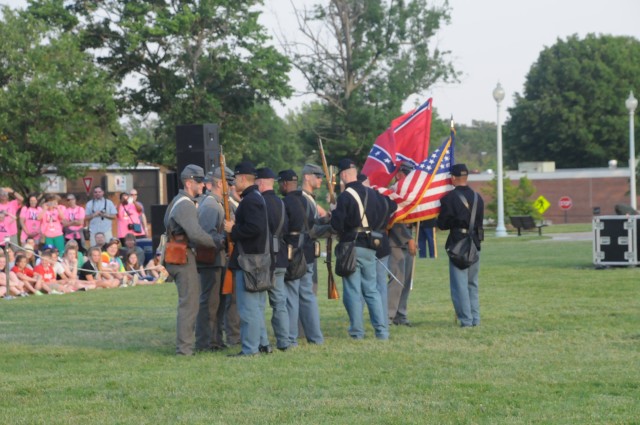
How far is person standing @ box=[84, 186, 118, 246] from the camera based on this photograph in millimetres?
25469

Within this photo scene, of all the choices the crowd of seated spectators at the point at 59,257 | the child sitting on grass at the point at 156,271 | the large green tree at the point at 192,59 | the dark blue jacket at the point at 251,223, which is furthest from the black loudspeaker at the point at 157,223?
the large green tree at the point at 192,59

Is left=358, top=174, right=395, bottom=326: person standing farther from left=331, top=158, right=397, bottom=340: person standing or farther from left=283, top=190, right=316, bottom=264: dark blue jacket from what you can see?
left=283, top=190, right=316, bottom=264: dark blue jacket

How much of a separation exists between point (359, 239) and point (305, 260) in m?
0.81

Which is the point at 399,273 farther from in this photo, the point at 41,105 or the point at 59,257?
the point at 41,105

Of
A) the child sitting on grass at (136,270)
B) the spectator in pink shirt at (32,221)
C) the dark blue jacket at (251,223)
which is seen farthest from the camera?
the child sitting on grass at (136,270)

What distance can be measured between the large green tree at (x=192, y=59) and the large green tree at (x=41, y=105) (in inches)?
317

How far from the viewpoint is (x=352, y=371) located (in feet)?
34.7

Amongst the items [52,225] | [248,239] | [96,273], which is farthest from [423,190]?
[52,225]

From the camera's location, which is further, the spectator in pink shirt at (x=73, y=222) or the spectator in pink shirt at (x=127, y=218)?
the spectator in pink shirt at (x=127, y=218)

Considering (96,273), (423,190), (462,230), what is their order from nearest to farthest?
(462,230)
(423,190)
(96,273)

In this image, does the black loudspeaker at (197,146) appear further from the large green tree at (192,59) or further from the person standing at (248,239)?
the large green tree at (192,59)

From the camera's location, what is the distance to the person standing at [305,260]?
12.5 metres

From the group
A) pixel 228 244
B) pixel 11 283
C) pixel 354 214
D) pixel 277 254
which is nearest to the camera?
pixel 277 254

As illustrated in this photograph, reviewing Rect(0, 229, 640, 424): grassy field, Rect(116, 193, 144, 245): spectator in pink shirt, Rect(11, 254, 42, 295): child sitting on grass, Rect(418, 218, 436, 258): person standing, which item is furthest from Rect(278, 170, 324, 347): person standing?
Rect(116, 193, 144, 245): spectator in pink shirt
